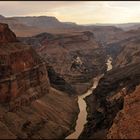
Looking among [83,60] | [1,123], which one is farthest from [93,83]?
[1,123]

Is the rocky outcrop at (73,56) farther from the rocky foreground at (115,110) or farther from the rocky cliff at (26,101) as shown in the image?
the rocky cliff at (26,101)

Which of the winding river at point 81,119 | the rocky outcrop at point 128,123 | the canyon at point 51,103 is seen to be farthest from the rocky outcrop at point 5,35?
the rocky outcrop at point 128,123

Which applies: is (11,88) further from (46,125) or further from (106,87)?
(106,87)

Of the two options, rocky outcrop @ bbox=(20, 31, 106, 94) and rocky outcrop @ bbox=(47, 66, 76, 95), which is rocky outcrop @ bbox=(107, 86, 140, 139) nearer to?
rocky outcrop @ bbox=(47, 66, 76, 95)

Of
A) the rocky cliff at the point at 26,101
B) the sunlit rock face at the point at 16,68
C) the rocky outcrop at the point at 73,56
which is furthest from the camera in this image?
the rocky outcrop at the point at 73,56

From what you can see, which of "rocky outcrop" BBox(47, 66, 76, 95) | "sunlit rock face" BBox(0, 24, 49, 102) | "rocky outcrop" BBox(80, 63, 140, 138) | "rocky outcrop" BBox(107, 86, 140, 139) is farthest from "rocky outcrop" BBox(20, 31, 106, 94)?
"rocky outcrop" BBox(107, 86, 140, 139)
